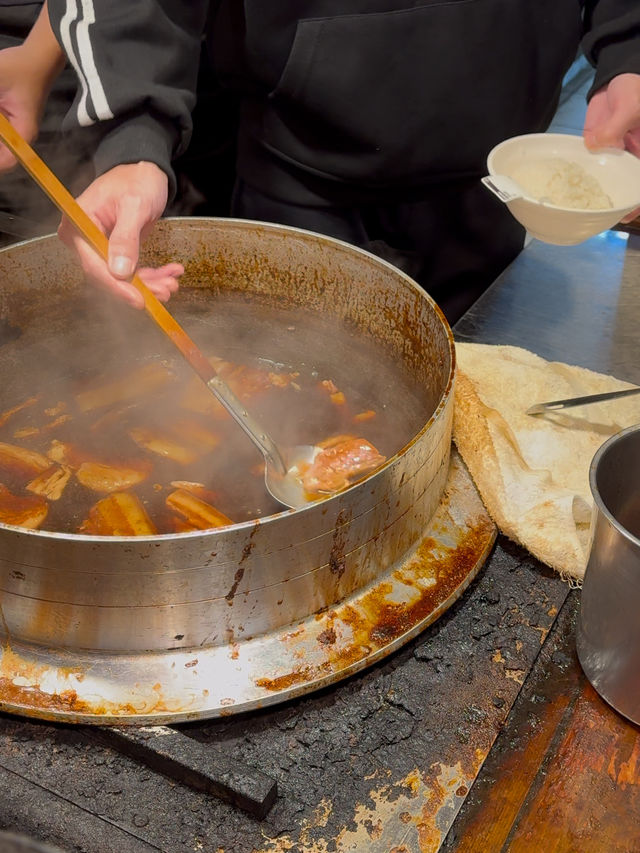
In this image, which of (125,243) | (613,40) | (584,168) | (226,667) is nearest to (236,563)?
(226,667)

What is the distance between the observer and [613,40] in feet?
5.87

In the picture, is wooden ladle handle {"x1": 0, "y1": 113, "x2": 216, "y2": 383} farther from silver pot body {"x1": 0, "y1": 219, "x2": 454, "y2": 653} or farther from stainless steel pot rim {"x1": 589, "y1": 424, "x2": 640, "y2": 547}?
stainless steel pot rim {"x1": 589, "y1": 424, "x2": 640, "y2": 547}

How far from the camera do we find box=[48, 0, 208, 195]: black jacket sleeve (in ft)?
4.77

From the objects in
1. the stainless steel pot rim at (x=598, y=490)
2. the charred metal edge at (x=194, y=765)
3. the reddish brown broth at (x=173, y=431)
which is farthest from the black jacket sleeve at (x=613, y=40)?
the charred metal edge at (x=194, y=765)

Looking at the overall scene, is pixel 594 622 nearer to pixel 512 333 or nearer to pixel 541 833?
pixel 541 833

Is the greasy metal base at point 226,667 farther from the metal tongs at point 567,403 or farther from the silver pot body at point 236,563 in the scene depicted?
the metal tongs at point 567,403

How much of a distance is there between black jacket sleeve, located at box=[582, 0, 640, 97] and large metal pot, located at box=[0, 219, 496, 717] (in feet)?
2.50

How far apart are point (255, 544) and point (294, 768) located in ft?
0.94

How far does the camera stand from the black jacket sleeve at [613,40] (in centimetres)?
171

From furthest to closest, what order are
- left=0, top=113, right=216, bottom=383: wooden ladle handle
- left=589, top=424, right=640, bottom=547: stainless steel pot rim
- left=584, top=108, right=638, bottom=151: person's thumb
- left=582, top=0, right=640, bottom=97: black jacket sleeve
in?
1. left=582, top=0, right=640, bottom=97: black jacket sleeve
2. left=584, top=108, right=638, bottom=151: person's thumb
3. left=0, top=113, right=216, bottom=383: wooden ladle handle
4. left=589, top=424, right=640, bottom=547: stainless steel pot rim

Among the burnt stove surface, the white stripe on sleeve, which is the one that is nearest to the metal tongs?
the burnt stove surface

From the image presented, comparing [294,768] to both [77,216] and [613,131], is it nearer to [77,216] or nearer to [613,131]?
[77,216]

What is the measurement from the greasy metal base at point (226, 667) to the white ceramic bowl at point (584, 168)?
0.71 metres

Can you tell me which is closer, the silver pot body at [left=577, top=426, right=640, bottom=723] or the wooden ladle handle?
the silver pot body at [left=577, top=426, right=640, bottom=723]
